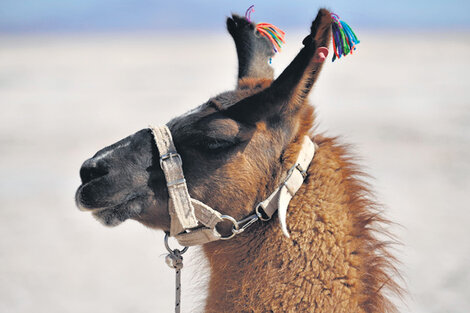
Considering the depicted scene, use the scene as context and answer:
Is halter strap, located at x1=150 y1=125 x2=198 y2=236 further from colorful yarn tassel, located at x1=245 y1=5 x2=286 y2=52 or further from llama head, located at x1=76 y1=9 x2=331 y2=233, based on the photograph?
colorful yarn tassel, located at x1=245 y1=5 x2=286 y2=52

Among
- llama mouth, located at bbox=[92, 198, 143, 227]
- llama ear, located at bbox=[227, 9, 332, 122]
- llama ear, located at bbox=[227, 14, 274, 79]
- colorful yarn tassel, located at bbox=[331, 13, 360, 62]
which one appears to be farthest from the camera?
llama ear, located at bbox=[227, 14, 274, 79]

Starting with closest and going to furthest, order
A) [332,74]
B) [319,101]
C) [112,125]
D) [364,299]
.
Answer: [364,299], [112,125], [319,101], [332,74]

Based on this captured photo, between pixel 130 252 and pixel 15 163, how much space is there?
422 centimetres

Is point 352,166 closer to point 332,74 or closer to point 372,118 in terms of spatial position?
point 372,118

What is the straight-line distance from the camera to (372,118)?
1323 centimetres

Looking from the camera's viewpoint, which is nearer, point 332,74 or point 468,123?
point 468,123

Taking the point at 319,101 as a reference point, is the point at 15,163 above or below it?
below

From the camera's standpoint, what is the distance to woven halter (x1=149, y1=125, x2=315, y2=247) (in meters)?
2.42

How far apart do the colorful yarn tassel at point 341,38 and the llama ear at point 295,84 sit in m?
0.09

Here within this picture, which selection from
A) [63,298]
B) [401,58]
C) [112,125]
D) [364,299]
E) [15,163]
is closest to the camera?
[364,299]

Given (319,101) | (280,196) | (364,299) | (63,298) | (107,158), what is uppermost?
(319,101)

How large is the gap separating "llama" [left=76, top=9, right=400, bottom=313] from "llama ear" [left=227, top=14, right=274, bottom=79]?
0.47 m

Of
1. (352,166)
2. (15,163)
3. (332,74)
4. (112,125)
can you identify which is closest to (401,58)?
(332,74)

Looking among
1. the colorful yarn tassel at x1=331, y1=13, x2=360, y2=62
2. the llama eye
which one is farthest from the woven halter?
the colorful yarn tassel at x1=331, y1=13, x2=360, y2=62
